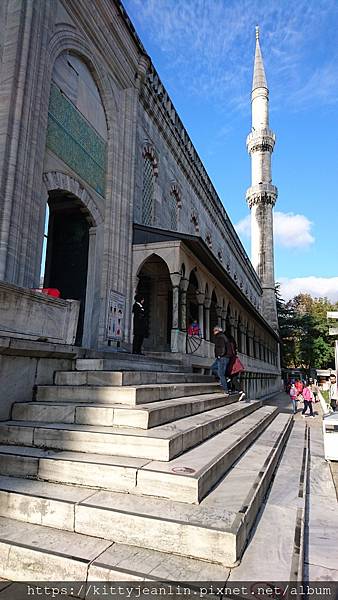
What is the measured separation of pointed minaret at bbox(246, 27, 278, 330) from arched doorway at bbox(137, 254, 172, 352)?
99.1 ft

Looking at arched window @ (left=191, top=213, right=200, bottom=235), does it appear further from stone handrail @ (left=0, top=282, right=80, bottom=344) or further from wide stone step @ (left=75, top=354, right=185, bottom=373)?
stone handrail @ (left=0, top=282, right=80, bottom=344)

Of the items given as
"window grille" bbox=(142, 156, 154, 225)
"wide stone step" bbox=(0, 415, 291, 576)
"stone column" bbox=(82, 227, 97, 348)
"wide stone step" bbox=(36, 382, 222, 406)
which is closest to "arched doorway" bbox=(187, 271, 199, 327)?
"window grille" bbox=(142, 156, 154, 225)

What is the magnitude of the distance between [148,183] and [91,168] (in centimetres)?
420

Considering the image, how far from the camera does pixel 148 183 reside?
14.6 meters

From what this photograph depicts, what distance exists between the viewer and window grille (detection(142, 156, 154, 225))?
14149 millimetres

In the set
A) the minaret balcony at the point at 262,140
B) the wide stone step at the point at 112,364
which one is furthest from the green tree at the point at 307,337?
the wide stone step at the point at 112,364

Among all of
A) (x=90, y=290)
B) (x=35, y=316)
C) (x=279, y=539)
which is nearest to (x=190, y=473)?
(x=279, y=539)

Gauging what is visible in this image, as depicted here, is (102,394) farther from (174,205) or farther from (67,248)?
(174,205)

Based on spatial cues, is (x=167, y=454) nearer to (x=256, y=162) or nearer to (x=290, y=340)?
(x=256, y=162)

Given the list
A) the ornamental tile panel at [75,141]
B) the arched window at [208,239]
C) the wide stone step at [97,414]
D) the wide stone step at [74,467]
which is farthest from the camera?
the arched window at [208,239]

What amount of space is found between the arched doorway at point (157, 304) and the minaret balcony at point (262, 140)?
34746mm

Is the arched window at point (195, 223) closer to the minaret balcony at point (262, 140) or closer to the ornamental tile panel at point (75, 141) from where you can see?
the ornamental tile panel at point (75, 141)

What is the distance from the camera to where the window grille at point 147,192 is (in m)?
14.1

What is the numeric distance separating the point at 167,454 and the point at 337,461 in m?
4.31
